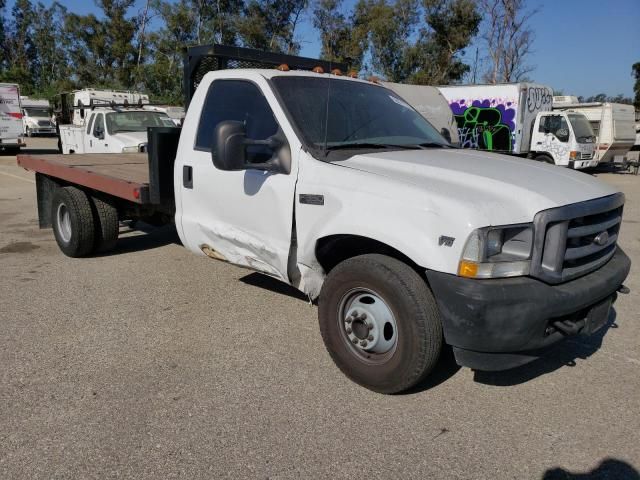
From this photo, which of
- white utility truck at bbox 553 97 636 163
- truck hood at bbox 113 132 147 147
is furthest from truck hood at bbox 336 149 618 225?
white utility truck at bbox 553 97 636 163

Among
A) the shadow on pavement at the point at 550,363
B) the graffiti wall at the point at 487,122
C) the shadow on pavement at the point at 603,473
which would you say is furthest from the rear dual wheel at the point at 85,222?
the graffiti wall at the point at 487,122

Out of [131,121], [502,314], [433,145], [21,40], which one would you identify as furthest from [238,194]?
[21,40]

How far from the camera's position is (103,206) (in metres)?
6.14

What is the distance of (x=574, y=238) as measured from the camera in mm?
3053

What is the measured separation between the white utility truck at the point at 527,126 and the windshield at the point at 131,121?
10180mm

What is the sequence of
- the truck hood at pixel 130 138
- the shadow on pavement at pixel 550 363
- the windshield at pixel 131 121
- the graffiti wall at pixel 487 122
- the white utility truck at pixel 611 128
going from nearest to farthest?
the shadow on pavement at pixel 550 363 < the truck hood at pixel 130 138 < the windshield at pixel 131 121 < the graffiti wall at pixel 487 122 < the white utility truck at pixel 611 128

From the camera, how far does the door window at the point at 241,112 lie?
3.84 metres

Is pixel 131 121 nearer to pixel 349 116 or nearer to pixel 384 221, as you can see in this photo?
pixel 349 116

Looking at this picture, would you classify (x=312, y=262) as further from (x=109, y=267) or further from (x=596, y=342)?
(x=109, y=267)

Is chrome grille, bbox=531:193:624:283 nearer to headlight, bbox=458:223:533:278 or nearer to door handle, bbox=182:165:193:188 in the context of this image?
headlight, bbox=458:223:533:278

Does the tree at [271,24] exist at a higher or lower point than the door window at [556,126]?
higher

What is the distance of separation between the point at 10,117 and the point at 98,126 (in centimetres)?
1073

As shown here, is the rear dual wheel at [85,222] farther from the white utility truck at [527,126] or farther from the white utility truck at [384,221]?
the white utility truck at [527,126]

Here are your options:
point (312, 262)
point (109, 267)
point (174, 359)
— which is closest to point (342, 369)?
point (312, 262)
